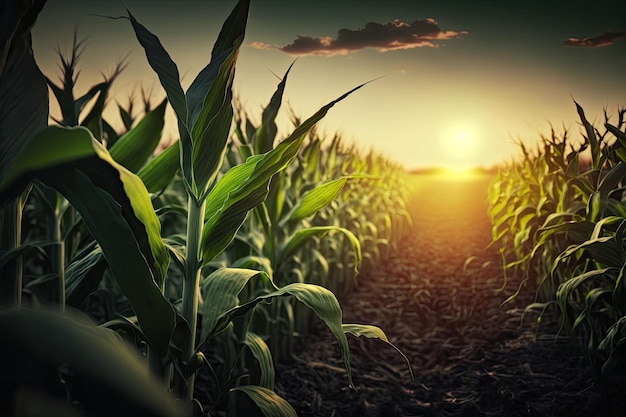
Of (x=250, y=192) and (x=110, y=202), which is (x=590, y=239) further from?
(x=110, y=202)

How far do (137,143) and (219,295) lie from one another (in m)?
0.31

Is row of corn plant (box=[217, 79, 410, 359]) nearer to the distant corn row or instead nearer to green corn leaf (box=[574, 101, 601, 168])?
the distant corn row

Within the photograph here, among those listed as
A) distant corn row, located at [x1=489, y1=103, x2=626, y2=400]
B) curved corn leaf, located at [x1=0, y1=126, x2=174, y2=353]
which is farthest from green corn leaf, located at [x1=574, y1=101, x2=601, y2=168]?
curved corn leaf, located at [x1=0, y1=126, x2=174, y2=353]

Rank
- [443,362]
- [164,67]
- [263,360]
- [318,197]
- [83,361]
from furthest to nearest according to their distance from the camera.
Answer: [443,362]
[318,197]
[263,360]
[164,67]
[83,361]

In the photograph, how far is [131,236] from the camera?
0.53m

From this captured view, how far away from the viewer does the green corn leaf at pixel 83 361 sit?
0.28 metres

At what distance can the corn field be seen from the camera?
1.39 feet

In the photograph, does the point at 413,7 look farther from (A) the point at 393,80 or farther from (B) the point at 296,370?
(B) the point at 296,370

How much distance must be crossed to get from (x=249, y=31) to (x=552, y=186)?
4.66 feet

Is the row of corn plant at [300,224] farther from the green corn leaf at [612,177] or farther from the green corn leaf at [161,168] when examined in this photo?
the green corn leaf at [612,177]

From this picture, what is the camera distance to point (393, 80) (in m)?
2.96

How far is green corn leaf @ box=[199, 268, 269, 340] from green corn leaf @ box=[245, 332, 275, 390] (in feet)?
0.89

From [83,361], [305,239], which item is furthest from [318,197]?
[83,361]

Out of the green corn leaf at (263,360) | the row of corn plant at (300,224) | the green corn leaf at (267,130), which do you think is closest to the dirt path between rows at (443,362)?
the row of corn plant at (300,224)
